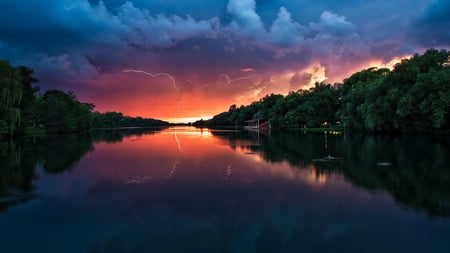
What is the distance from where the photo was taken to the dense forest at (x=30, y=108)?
1694 inches

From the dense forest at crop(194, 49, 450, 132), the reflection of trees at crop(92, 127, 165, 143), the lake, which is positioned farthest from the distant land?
the lake

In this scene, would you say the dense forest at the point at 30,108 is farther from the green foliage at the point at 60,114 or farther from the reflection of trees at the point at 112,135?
the reflection of trees at the point at 112,135

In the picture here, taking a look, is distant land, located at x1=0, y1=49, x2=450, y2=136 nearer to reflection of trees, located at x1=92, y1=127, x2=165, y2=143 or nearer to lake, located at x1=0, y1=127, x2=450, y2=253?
reflection of trees, located at x1=92, y1=127, x2=165, y2=143

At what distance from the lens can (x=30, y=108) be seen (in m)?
56.8

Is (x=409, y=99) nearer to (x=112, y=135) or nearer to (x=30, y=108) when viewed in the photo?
(x=112, y=135)

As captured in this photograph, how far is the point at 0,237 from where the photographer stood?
753cm

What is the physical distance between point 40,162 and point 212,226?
1766cm

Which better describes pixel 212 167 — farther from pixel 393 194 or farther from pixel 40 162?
pixel 40 162

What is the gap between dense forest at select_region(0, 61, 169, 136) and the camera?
43.0 meters

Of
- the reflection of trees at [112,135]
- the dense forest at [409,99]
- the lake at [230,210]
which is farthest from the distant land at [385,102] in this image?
the lake at [230,210]

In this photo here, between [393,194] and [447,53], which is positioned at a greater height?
[447,53]

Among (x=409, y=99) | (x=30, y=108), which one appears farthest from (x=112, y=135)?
(x=409, y=99)

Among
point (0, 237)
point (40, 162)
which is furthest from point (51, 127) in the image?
point (0, 237)

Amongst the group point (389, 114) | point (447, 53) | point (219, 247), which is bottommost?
point (219, 247)
